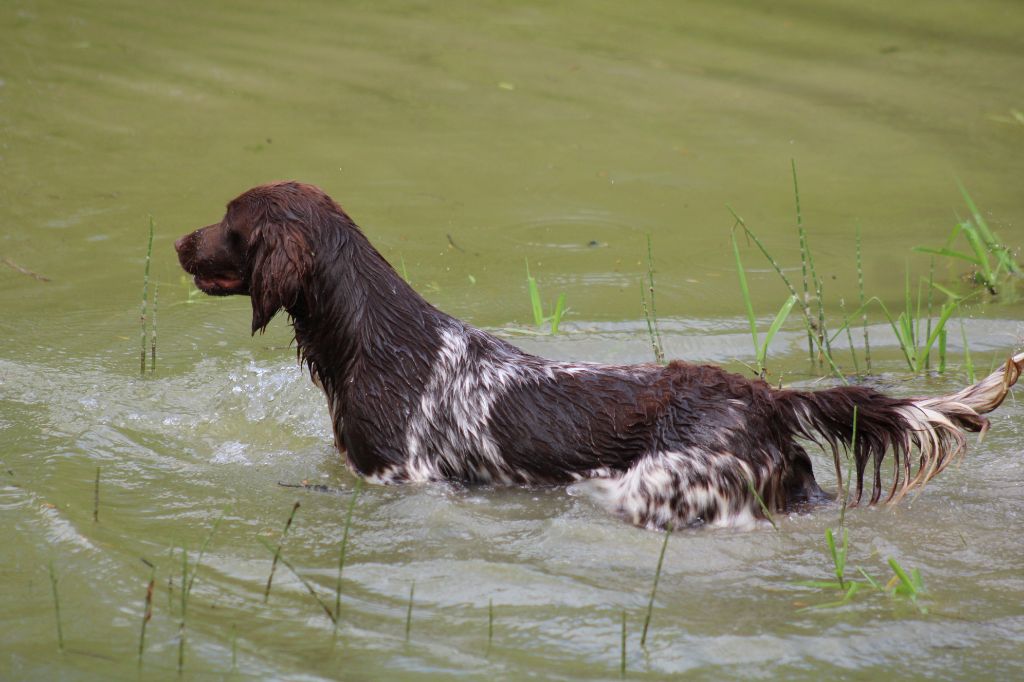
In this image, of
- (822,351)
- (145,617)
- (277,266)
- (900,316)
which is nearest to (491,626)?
(145,617)

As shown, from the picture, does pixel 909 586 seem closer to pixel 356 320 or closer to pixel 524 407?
pixel 524 407

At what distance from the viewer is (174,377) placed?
269 inches

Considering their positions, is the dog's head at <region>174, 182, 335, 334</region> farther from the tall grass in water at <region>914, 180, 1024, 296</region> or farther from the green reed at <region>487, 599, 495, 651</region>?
the tall grass in water at <region>914, 180, 1024, 296</region>

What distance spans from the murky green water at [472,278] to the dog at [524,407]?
17 cm

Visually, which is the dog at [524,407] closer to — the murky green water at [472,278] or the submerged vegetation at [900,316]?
the murky green water at [472,278]

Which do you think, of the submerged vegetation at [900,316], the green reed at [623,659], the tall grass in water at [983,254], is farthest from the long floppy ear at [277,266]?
the tall grass in water at [983,254]

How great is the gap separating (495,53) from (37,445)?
24.8ft

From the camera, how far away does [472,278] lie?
331 inches


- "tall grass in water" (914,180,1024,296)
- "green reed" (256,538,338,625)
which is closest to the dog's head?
"green reed" (256,538,338,625)

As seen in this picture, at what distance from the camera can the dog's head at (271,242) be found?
5.57m

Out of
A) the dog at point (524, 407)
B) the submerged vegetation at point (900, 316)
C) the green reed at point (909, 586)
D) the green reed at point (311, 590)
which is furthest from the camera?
the submerged vegetation at point (900, 316)

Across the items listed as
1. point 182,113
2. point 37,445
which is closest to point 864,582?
point 37,445

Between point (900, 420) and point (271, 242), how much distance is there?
2.86m

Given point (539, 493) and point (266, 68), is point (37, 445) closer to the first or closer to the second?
point (539, 493)
